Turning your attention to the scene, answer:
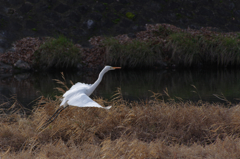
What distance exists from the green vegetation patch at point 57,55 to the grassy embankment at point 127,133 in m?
7.36

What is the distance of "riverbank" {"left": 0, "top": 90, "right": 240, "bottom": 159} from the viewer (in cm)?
332

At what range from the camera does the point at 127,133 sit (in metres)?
4.16

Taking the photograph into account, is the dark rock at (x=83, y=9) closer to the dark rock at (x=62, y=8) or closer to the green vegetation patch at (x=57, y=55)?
the dark rock at (x=62, y=8)

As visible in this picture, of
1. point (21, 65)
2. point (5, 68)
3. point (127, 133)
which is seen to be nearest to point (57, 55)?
point (21, 65)

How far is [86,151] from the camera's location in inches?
134

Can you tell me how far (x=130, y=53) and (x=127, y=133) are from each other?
8387mm

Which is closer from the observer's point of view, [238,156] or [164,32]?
[238,156]

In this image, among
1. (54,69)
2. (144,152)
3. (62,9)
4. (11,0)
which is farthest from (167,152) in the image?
(11,0)

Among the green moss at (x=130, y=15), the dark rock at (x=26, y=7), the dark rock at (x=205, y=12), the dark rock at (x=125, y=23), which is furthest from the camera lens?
the dark rock at (x=205, y=12)

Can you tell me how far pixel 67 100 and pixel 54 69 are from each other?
346 inches

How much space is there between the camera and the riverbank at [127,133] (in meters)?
3.32

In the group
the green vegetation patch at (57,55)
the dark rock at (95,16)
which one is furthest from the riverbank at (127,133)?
the dark rock at (95,16)

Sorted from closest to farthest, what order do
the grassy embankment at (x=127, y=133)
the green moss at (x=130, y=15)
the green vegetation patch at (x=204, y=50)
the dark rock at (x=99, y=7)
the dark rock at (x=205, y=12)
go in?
the grassy embankment at (x=127, y=133)
the green vegetation patch at (x=204, y=50)
the green moss at (x=130, y=15)
the dark rock at (x=99, y=7)
the dark rock at (x=205, y=12)

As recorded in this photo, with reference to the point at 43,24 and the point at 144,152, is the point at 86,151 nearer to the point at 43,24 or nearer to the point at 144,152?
the point at 144,152
